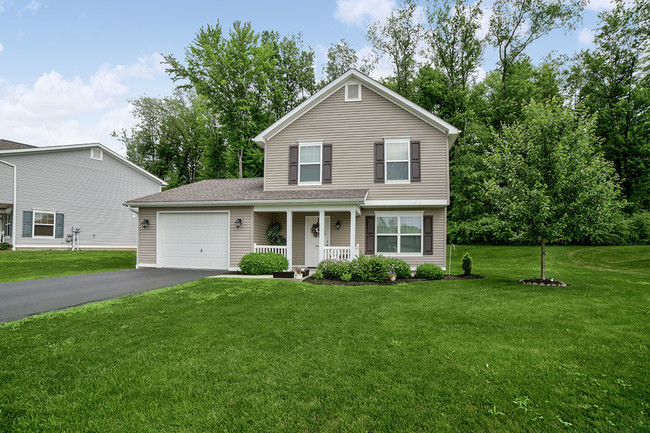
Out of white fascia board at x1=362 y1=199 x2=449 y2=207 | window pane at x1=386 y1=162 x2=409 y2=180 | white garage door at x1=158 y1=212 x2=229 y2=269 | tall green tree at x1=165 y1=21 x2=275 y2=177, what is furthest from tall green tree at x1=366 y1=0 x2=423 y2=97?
white garage door at x1=158 y1=212 x2=229 y2=269

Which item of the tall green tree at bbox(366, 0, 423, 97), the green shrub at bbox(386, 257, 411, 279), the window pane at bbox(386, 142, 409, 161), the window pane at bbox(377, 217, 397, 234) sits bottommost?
the green shrub at bbox(386, 257, 411, 279)

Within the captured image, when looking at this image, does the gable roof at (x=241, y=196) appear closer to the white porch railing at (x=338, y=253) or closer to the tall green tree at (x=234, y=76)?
the white porch railing at (x=338, y=253)

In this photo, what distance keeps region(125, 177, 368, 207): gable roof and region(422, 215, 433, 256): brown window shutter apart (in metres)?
2.66

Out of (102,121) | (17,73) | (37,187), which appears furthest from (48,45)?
(102,121)

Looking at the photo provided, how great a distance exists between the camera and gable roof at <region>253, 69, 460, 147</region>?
41.0 ft

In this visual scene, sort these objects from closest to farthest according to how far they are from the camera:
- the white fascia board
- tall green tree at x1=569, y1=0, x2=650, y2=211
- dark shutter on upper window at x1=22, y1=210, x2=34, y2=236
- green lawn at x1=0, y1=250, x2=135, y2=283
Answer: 1. the white fascia board
2. green lawn at x1=0, y1=250, x2=135, y2=283
3. dark shutter on upper window at x1=22, y1=210, x2=34, y2=236
4. tall green tree at x1=569, y1=0, x2=650, y2=211

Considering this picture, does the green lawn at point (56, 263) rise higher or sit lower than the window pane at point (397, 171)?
lower

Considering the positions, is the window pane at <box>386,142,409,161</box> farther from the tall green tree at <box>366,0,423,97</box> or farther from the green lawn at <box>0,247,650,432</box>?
the tall green tree at <box>366,0,423,97</box>

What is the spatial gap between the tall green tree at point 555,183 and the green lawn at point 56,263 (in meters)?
15.3

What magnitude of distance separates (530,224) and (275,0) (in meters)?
16.4

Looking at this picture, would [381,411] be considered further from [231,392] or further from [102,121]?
[102,121]

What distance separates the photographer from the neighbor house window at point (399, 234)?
12.6 meters

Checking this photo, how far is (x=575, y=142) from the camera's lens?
947 cm

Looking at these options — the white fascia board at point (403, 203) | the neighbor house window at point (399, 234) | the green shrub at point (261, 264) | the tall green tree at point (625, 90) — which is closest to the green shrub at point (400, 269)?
the neighbor house window at point (399, 234)
